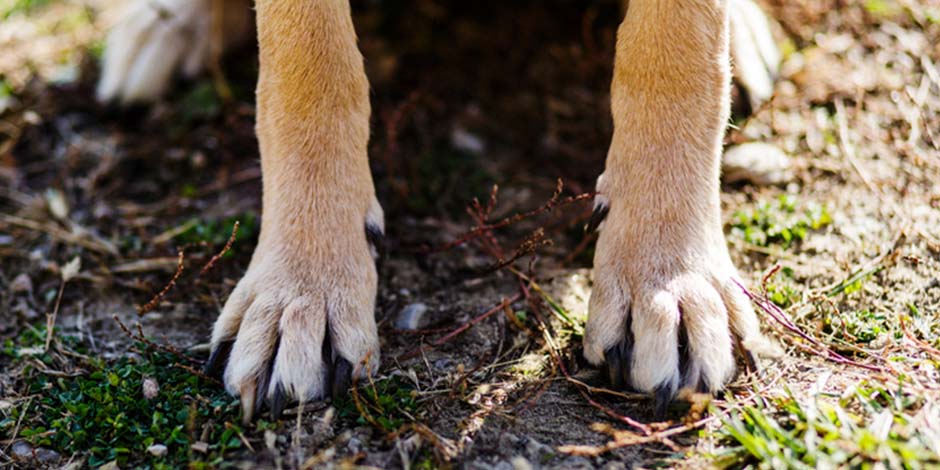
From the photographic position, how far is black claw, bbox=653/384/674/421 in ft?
7.06

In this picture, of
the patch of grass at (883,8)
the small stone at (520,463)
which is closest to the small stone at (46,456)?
the small stone at (520,463)

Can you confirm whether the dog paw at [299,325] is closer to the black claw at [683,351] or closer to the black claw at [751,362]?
the black claw at [683,351]

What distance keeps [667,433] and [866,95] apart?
6.94 ft

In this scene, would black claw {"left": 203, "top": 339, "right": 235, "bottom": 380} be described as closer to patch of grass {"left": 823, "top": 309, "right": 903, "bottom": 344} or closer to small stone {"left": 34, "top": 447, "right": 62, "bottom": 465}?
small stone {"left": 34, "top": 447, "right": 62, "bottom": 465}

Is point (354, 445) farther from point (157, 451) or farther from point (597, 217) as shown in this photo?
point (597, 217)

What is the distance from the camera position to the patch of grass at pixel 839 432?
192cm

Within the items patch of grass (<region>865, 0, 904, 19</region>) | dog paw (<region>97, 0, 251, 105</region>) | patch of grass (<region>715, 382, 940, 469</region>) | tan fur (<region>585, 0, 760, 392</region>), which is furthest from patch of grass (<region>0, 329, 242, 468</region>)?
patch of grass (<region>865, 0, 904, 19</region>)

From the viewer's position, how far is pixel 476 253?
9.80ft

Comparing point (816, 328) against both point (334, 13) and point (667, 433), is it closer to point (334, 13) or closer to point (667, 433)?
point (667, 433)

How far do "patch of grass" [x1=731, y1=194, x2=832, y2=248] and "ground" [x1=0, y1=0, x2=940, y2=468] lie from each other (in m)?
0.01

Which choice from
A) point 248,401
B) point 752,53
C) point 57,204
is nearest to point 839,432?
point 248,401

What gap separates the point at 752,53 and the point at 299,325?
2354 millimetres

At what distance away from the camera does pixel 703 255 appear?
234 centimetres

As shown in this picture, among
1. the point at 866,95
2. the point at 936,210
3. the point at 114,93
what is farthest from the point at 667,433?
the point at 114,93
